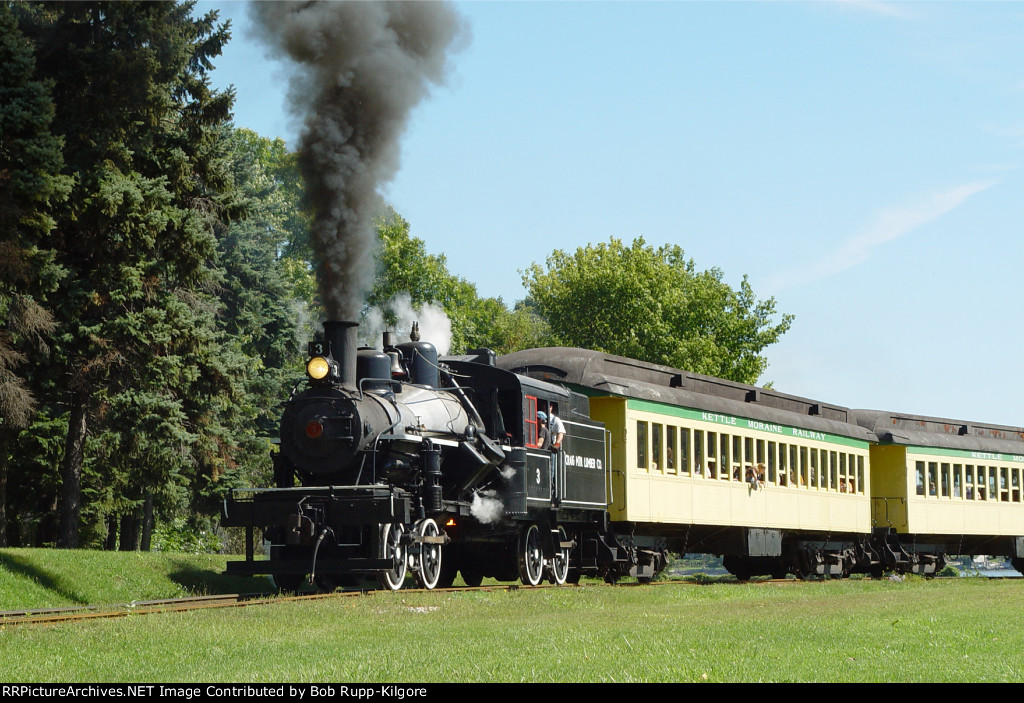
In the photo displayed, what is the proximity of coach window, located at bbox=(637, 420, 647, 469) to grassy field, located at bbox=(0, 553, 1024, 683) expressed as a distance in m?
5.85

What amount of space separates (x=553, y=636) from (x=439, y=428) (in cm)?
698

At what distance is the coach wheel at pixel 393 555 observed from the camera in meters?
16.3

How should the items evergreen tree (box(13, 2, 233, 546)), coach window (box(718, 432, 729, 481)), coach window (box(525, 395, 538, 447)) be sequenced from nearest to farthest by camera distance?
coach window (box(525, 395, 538, 447)) < evergreen tree (box(13, 2, 233, 546)) < coach window (box(718, 432, 729, 481))

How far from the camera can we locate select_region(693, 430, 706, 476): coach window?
904 inches

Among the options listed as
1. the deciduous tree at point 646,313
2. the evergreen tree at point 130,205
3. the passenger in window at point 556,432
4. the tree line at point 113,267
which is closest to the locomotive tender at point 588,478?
the passenger in window at point 556,432

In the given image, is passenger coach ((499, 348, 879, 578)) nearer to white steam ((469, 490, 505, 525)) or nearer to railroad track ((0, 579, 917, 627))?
white steam ((469, 490, 505, 525))

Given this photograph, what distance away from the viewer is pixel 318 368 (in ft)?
54.5

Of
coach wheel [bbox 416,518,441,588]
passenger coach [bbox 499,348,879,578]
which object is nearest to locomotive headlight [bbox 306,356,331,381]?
coach wheel [bbox 416,518,441,588]

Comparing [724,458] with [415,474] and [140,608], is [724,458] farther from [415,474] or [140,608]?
[140,608]

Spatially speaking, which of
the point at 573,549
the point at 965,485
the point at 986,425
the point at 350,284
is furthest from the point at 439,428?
the point at 986,425

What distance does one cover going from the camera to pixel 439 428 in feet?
57.9

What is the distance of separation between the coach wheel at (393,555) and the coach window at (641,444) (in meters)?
5.93

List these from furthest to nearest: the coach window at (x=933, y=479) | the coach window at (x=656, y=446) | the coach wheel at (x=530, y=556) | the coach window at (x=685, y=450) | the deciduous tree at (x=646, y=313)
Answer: the deciduous tree at (x=646, y=313)
the coach window at (x=933, y=479)
the coach window at (x=685, y=450)
the coach window at (x=656, y=446)
the coach wheel at (x=530, y=556)

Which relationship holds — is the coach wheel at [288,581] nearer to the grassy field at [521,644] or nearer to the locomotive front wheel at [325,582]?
the locomotive front wheel at [325,582]
